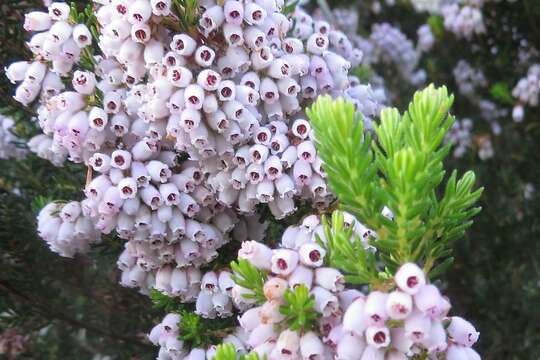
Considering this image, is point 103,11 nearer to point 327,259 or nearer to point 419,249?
point 327,259

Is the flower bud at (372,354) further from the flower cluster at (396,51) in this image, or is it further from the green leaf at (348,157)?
the flower cluster at (396,51)

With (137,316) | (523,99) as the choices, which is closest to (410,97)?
(523,99)

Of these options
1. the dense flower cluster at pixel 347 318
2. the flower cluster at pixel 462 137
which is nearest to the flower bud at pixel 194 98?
the dense flower cluster at pixel 347 318

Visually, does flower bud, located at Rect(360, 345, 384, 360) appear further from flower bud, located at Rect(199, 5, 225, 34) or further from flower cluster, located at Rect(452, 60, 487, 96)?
flower cluster, located at Rect(452, 60, 487, 96)

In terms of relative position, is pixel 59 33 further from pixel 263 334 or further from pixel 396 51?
pixel 396 51

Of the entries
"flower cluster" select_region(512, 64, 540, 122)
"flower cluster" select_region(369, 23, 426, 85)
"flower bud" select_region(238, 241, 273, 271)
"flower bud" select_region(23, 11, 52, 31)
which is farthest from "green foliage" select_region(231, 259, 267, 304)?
"flower cluster" select_region(369, 23, 426, 85)

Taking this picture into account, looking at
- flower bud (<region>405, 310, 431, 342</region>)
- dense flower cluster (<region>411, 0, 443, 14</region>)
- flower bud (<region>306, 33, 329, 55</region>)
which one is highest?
dense flower cluster (<region>411, 0, 443, 14</region>)
